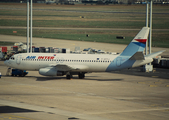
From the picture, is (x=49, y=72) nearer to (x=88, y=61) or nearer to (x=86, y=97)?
(x=88, y=61)

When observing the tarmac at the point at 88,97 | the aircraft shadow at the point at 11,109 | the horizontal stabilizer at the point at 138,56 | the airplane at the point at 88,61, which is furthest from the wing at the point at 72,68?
the aircraft shadow at the point at 11,109

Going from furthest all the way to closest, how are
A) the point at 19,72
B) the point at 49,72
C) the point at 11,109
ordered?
1. the point at 19,72
2. the point at 49,72
3. the point at 11,109

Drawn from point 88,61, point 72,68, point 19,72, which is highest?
point 88,61

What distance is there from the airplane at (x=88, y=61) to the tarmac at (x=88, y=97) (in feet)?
6.42

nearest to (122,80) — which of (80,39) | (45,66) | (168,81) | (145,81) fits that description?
(145,81)

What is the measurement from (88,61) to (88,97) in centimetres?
1496

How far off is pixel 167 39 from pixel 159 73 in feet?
207

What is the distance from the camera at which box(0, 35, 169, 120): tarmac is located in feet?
117

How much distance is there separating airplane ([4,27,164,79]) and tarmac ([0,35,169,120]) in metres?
1.96

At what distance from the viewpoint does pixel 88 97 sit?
44.8 m

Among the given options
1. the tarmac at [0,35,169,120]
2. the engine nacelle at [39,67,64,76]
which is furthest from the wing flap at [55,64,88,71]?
the tarmac at [0,35,169,120]

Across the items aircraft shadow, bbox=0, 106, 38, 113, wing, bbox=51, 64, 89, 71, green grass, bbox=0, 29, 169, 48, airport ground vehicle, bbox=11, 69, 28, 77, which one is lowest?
aircraft shadow, bbox=0, 106, 38, 113

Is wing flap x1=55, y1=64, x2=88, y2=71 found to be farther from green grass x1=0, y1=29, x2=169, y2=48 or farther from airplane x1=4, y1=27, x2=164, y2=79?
green grass x1=0, y1=29, x2=169, y2=48

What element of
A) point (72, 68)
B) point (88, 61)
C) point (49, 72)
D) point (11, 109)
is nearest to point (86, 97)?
point (11, 109)
